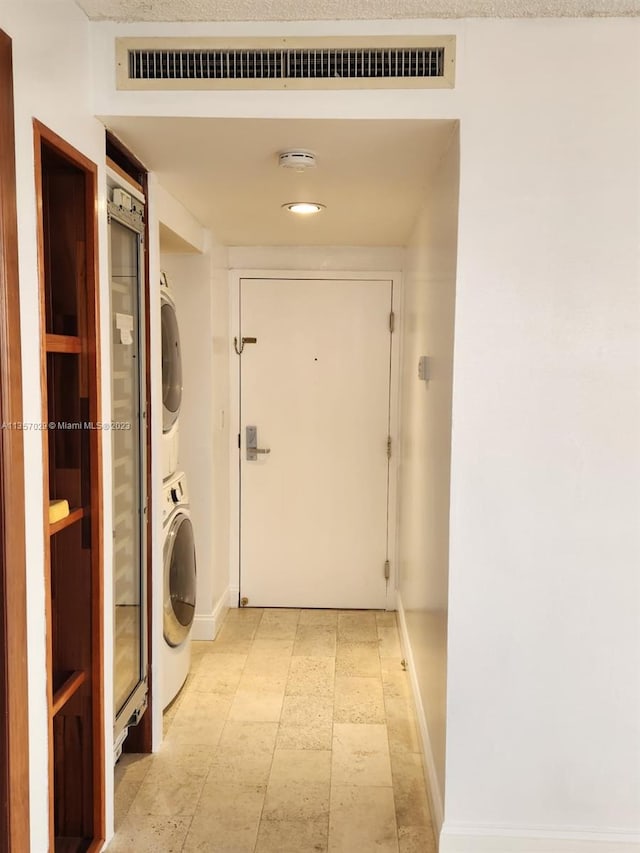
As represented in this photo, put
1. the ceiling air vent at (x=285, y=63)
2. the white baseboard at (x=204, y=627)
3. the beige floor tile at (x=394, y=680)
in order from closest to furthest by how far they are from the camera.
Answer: the ceiling air vent at (x=285, y=63), the beige floor tile at (x=394, y=680), the white baseboard at (x=204, y=627)

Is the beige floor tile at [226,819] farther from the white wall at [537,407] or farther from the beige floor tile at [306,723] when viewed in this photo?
the white wall at [537,407]

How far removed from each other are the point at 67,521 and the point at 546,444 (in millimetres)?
1366

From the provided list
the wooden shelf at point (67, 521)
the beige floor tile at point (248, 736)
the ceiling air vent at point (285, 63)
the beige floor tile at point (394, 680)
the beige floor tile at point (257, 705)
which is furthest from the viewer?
the beige floor tile at point (394, 680)

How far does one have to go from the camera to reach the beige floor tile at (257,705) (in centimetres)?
296

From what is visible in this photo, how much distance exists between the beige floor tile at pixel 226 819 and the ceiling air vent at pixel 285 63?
7.47 ft

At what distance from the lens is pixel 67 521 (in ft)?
6.22

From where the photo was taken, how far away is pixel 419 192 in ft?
Result: 8.98

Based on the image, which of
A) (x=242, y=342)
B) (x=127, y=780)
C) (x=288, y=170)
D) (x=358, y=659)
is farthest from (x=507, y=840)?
(x=242, y=342)

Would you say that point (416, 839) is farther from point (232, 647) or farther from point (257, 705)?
point (232, 647)

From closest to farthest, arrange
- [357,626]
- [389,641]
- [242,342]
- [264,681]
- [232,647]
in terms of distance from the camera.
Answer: [264,681], [232,647], [389,641], [357,626], [242,342]

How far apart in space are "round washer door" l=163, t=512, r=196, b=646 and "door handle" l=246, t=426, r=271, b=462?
1.04 m

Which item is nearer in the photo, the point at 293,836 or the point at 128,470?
the point at 293,836

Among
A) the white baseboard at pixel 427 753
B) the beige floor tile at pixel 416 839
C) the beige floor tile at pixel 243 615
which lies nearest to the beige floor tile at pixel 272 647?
the beige floor tile at pixel 243 615

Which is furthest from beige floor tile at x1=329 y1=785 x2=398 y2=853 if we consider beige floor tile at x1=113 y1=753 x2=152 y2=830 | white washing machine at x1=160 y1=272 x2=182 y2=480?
white washing machine at x1=160 y1=272 x2=182 y2=480
